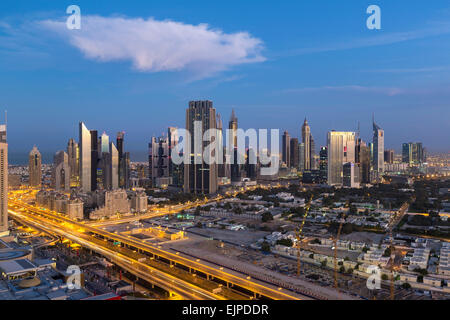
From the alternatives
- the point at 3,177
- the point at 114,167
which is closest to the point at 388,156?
the point at 114,167

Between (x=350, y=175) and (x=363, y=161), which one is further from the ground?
(x=363, y=161)

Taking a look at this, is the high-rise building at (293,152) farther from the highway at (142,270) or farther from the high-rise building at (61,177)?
the highway at (142,270)

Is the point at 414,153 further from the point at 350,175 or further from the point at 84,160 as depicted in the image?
the point at 84,160

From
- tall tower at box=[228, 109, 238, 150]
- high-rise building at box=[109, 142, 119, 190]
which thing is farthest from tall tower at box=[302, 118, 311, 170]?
A: high-rise building at box=[109, 142, 119, 190]

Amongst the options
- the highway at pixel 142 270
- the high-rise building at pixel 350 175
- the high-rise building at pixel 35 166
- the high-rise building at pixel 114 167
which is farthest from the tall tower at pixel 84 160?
Result: the high-rise building at pixel 350 175
